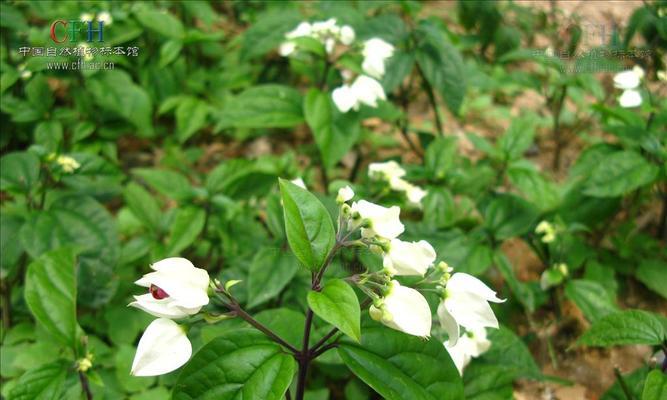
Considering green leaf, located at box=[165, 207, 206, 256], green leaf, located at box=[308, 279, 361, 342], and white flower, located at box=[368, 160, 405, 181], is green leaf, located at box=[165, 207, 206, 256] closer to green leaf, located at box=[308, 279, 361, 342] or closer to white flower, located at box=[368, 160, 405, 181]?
white flower, located at box=[368, 160, 405, 181]

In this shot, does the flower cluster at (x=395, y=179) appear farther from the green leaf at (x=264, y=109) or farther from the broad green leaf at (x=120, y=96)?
the broad green leaf at (x=120, y=96)

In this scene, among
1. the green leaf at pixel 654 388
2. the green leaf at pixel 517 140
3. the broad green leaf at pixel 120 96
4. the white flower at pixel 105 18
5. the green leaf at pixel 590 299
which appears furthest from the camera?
the white flower at pixel 105 18


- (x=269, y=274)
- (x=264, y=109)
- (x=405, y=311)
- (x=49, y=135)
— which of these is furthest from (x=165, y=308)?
(x=49, y=135)

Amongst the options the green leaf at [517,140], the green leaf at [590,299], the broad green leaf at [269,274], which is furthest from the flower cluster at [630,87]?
the broad green leaf at [269,274]

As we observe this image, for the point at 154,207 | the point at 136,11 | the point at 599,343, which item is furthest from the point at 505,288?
the point at 136,11

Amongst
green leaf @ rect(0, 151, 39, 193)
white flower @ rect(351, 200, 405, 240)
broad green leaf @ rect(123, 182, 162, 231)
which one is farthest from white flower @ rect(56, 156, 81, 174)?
white flower @ rect(351, 200, 405, 240)

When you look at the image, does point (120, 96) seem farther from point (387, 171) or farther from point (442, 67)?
point (442, 67)

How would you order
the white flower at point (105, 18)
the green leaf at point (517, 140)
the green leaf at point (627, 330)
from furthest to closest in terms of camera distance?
the white flower at point (105, 18) < the green leaf at point (517, 140) < the green leaf at point (627, 330)
